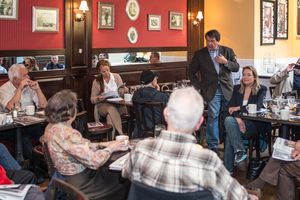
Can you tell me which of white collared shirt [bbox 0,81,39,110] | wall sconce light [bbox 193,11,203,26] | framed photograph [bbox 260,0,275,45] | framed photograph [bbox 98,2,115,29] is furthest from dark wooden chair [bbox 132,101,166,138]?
framed photograph [bbox 260,0,275,45]

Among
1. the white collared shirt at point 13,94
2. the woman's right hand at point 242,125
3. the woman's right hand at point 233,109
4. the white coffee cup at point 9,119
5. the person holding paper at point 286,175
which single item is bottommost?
the person holding paper at point 286,175

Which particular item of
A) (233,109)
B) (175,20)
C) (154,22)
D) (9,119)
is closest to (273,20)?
(175,20)

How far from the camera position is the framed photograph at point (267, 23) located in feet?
28.6

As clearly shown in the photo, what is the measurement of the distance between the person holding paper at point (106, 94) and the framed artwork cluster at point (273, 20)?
12.1 ft

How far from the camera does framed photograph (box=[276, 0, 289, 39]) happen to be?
30.4ft

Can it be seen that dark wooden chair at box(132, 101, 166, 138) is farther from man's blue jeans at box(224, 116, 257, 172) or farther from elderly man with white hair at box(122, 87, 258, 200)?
elderly man with white hair at box(122, 87, 258, 200)

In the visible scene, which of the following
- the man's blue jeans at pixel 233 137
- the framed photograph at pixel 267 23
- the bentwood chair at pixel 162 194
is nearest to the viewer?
the bentwood chair at pixel 162 194

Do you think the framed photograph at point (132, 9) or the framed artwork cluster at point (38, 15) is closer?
the framed artwork cluster at point (38, 15)

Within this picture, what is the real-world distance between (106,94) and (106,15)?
1.64m

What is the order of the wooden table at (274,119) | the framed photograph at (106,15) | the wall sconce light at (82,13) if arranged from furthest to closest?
1. the framed photograph at (106,15)
2. the wall sconce light at (82,13)
3. the wooden table at (274,119)

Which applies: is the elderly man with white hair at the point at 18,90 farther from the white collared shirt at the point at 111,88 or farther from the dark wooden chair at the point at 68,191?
the dark wooden chair at the point at 68,191

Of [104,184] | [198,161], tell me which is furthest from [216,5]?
[198,161]

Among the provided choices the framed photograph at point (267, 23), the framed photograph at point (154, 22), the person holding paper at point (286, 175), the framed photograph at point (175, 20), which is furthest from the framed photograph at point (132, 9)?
the person holding paper at point (286, 175)

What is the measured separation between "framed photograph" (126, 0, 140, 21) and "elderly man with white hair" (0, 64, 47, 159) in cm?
303
